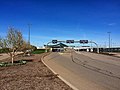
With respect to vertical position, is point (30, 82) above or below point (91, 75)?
above

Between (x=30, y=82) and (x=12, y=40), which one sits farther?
(x=12, y=40)

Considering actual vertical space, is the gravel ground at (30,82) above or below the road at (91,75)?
above

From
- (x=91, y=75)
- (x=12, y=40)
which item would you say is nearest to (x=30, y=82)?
(x=91, y=75)

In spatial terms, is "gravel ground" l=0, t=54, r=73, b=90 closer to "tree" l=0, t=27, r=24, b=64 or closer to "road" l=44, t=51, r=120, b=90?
"road" l=44, t=51, r=120, b=90

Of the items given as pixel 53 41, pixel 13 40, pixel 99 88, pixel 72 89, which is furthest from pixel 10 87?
pixel 53 41

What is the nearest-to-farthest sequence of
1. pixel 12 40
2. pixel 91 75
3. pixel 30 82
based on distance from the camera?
pixel 30 82
pixel 91 75
pixel 12 40

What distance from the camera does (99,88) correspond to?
368 inches

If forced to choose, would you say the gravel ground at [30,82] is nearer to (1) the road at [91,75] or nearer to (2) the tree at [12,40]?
(1) the road at [91,75]

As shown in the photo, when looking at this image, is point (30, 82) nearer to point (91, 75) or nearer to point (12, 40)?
point (91, 75)

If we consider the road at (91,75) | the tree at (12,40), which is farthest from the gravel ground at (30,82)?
the tree at (12,40)

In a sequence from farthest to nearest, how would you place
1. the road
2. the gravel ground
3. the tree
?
1. the tree
2. the road
3. the gravel ground

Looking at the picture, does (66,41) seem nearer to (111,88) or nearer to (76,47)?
(76,47)

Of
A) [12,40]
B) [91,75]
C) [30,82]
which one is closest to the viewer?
[30,82]

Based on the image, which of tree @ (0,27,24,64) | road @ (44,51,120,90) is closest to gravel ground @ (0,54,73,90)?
road @ (44,51,120,90)
